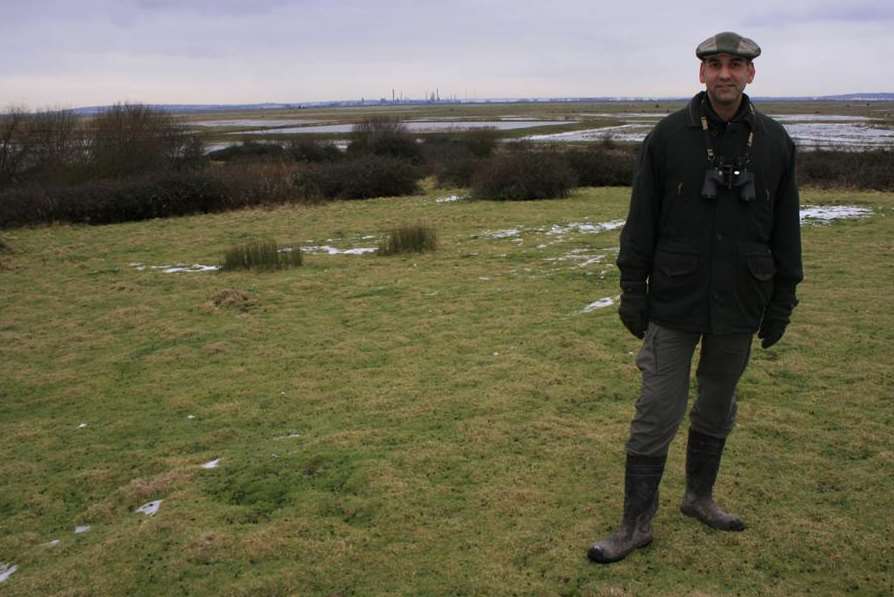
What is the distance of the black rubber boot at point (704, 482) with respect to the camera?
3.33m

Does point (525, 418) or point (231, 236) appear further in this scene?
point (231, 236)

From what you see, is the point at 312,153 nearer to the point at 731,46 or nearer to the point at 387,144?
the point at 387,144

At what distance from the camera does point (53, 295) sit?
9.76 metres

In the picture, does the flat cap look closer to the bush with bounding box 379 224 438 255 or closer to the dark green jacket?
the dark green jacket

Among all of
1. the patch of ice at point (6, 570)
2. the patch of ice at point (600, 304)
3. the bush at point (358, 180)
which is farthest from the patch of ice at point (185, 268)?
the bush at point (358, 180)

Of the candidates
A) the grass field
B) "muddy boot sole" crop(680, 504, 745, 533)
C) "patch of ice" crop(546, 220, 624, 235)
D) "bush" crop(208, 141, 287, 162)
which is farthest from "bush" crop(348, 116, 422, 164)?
"muddy boot sole" crop(680, 504, 745, 533)

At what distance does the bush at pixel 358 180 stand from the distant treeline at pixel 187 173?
30 millimetres

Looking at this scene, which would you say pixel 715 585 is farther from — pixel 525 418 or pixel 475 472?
pixel 525 418

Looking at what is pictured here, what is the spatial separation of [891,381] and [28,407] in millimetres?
6472

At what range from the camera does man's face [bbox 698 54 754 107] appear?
2.75 m

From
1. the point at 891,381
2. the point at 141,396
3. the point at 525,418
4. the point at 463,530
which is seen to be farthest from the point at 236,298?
the point at 891,381

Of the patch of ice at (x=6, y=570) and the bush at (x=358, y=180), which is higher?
the bush at (x=358, y=180)

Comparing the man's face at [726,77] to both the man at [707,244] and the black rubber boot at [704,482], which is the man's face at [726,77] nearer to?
the man at [707,244]

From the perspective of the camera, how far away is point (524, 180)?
18219 millimetres
